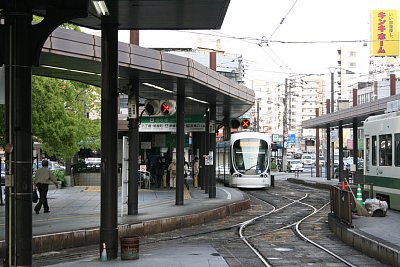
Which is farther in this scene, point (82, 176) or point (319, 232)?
point (82, 176)

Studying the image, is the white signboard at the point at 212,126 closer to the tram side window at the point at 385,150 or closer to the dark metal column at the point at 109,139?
the tram side window at the point at 385,150

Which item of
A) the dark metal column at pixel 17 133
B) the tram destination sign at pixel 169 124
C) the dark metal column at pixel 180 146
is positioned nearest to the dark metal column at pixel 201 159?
the tram destination sign at pixel 169 124

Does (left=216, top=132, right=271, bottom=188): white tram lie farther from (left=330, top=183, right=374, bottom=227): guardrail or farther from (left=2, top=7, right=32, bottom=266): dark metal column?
(left=2, top=7, right=32, bottom=266): dark metal column

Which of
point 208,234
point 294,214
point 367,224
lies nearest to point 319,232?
point 367,224

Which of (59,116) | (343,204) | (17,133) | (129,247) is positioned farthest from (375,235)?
(59,116)

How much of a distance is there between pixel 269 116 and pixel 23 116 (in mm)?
113761

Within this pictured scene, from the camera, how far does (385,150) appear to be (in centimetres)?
1883

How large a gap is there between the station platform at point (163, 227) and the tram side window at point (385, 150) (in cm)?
163

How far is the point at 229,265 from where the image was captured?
10.7 metres

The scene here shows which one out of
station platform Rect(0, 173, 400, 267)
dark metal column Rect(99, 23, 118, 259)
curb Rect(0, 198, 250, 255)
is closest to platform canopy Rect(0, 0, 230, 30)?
dark metal column Rect(99, 23, 118, 259)

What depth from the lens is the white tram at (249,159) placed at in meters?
34.2

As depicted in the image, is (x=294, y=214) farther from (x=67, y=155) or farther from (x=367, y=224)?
(x=67, y=155)

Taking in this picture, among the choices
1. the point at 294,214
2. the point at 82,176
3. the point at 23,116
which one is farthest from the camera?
the point at 82,176

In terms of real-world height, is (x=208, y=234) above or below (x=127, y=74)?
below
